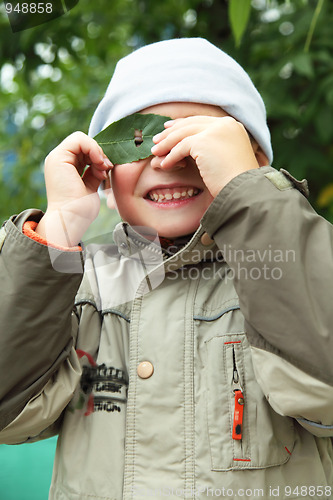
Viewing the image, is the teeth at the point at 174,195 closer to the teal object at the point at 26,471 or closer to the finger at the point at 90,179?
the finger at the point at 90,179

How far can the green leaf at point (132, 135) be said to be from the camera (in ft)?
2.58

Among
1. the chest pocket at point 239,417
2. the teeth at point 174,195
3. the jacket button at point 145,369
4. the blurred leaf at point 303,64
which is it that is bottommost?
the chest pocket at point 239,417

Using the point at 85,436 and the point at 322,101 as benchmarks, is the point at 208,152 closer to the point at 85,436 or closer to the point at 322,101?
the point at 85,436

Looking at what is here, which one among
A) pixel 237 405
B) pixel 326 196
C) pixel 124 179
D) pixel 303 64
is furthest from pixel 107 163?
pixel 326 196

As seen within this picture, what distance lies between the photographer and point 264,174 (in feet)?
2.36

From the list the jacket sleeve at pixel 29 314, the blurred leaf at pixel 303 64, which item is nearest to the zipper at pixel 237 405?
the jacket sleeve at pixel 29 314

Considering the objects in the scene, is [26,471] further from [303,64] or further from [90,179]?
[303,64]

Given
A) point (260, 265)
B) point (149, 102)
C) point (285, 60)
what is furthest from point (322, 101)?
point (260, 265)

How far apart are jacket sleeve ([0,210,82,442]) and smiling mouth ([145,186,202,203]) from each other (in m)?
0.17

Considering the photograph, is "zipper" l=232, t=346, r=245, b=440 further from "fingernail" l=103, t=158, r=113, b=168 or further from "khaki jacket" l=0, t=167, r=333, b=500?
"fingernail" l=103, t=158, r=113, b=168

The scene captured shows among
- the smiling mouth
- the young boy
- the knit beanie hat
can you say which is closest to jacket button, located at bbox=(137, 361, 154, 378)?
the young boy

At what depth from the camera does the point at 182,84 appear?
848mm

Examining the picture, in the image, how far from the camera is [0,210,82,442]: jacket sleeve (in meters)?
0.70

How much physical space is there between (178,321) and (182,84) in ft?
1.22
